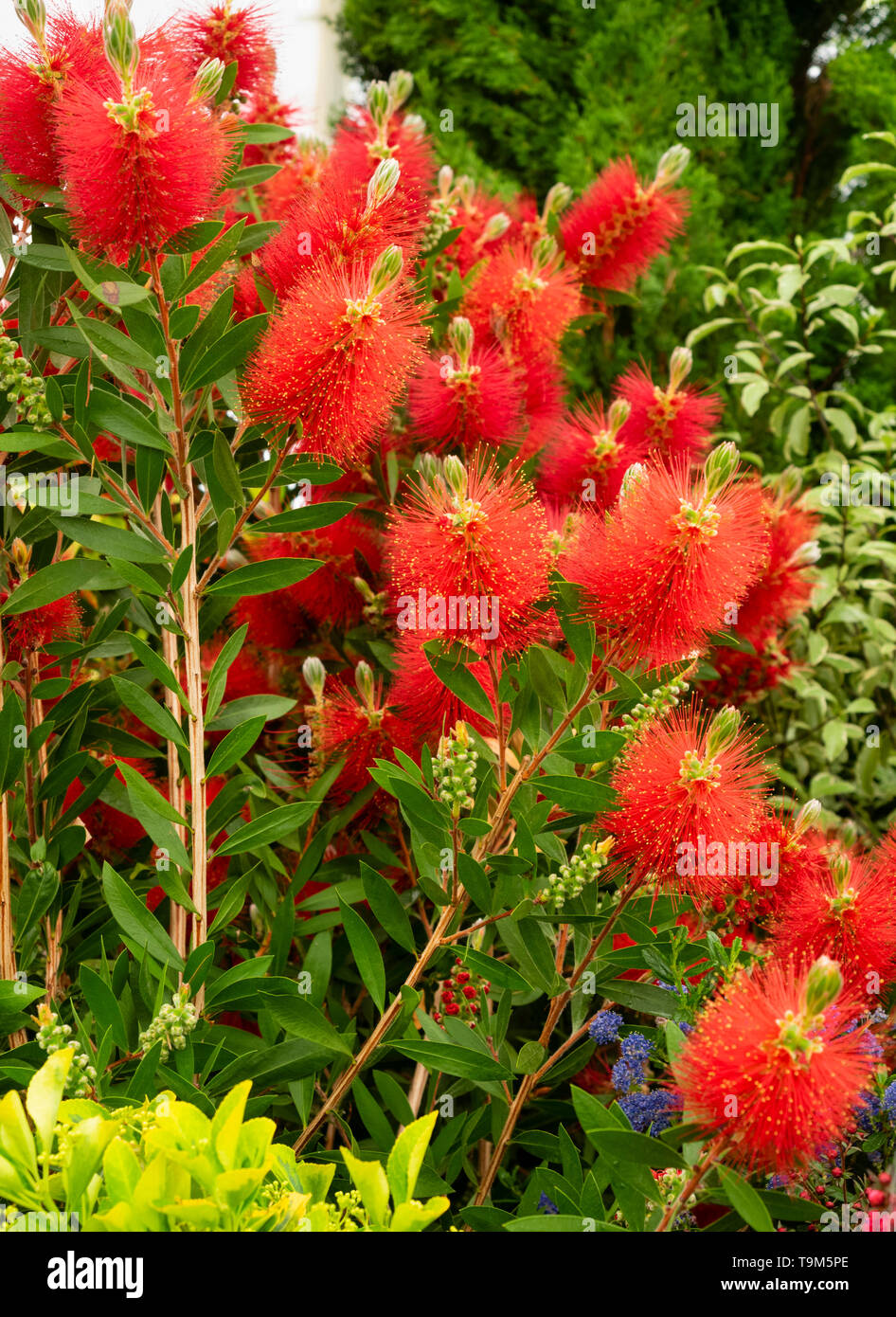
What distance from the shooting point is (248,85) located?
0.96 m

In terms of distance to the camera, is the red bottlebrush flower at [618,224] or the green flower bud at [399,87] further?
the red bottlebrush flower at [618,224]

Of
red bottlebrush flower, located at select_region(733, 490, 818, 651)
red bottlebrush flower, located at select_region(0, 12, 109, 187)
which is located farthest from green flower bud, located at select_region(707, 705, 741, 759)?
red bottlebrush flower, located at select_region(0, 12, 109, 187)

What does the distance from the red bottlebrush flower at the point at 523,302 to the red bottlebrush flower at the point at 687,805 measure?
479 millimetres

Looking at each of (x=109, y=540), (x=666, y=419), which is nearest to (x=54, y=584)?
(x=109, y=540)

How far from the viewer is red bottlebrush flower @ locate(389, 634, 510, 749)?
792mm

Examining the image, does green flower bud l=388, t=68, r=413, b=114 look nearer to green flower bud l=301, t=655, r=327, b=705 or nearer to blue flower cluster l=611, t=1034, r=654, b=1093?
green flower bud l=301, t=655, r=327, b=705

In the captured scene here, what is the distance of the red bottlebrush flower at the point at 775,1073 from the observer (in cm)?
50

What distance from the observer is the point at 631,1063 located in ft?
2.34

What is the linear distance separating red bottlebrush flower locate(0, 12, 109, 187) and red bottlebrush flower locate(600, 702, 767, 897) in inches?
21.9

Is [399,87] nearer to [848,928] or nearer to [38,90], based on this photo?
[38,90]

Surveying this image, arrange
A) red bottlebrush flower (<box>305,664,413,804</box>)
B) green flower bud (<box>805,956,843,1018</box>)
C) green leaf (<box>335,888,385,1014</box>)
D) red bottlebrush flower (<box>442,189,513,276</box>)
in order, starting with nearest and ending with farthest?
green flower bud (<box>805,956,843,1018</box>)
green leaf (<box>335,888,385,1014</box>)
red bottlebrush flower (<box>305,664,413,804</box>)
red bottlebrush flower (<box>442,189,513,276</box>)

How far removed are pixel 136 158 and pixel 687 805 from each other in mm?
502

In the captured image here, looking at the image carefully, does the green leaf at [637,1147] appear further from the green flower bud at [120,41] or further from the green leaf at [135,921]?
the green flower bud at [120,41]

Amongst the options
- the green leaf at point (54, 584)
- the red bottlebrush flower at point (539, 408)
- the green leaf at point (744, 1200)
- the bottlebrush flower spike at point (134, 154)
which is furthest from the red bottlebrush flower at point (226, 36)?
the green leaf at point (744, 1200)
